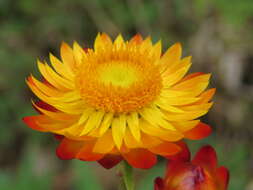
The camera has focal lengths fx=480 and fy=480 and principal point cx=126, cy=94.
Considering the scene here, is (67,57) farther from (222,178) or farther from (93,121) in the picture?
(222,178)

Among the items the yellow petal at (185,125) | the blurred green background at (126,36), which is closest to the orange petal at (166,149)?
the yellow petal at (185,125)

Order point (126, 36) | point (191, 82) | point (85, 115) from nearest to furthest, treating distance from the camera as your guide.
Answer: point (85, 115) < point (191, 82) < point (126, 36)

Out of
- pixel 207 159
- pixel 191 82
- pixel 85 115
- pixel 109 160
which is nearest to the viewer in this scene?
pixel 109 160

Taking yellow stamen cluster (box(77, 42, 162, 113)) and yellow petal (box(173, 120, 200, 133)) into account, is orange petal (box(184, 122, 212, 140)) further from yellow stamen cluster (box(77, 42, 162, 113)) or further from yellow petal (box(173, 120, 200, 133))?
yellow stamen cluster (box(77, 42, 162, 113))

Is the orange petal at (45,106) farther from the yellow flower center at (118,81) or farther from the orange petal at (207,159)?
the orange petal at (207,159)

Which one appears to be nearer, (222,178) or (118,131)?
(222,178)

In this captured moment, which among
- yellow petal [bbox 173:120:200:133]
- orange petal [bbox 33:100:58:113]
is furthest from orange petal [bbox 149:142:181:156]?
orange petal [bbox 33:100:58:113]

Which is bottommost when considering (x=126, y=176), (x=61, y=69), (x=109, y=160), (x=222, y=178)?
(x=222, y=178)

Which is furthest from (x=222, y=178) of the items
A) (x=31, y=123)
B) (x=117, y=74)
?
(x=31, y=123)
